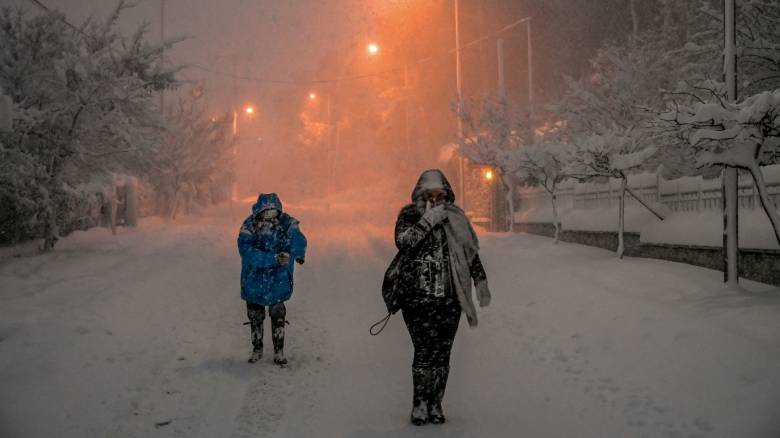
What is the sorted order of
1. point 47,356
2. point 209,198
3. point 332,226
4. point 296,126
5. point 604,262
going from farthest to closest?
point 296,126
point 209,198
point 332,226
point 604,262
point 47,356

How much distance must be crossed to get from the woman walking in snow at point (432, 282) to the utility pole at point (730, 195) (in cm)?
474

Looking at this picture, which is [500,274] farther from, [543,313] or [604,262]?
[543,313]

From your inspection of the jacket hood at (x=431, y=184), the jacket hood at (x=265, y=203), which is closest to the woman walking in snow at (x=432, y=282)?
the jacket hood at (x=431, y=184)

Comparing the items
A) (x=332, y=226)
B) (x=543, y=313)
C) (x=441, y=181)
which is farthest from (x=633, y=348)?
(x=332, y=226)

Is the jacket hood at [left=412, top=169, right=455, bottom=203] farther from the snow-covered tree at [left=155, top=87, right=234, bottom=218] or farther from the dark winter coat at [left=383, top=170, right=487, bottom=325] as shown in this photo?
the snow-covered tree at [left=155, top=87, right=234, bottom=218]

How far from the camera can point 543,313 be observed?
803 cm

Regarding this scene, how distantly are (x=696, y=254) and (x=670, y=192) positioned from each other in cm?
226

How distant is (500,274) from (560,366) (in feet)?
17.7

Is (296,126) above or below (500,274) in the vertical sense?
above

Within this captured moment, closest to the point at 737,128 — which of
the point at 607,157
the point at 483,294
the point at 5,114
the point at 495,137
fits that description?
the point at 483,294

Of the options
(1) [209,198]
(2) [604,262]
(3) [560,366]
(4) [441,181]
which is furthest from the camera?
(1) [209,198]

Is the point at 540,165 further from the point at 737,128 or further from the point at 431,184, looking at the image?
the point at 431,184

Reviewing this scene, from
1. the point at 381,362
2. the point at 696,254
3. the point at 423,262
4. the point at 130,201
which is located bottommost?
the point at 381,362

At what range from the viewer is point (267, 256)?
6188 millimetres
